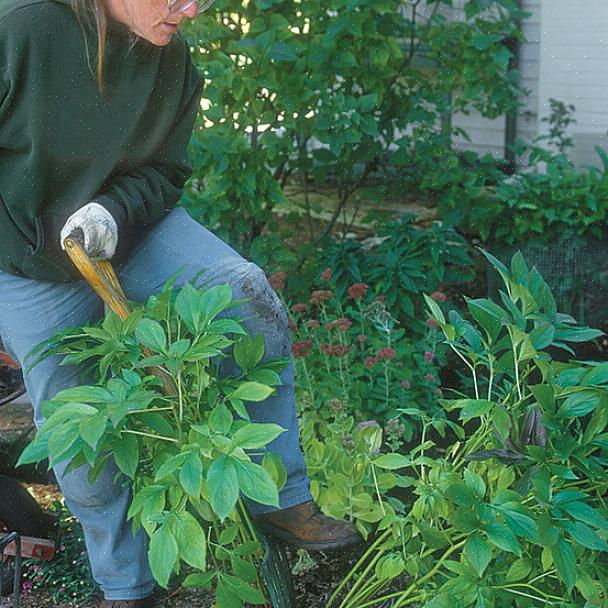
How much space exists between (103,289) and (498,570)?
3.15ft

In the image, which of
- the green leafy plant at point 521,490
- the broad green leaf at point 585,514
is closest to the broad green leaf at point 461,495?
the green leafy plant at point 521,490

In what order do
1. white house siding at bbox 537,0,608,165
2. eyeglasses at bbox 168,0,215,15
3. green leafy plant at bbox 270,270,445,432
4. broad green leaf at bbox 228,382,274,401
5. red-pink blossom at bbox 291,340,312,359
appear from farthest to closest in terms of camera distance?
white house siding at bbox 537,0,608,165 < green leafy plant at bbox 270,270,445,432 < red-pink blossom at bbox 291,340,312,359 < eyeglasses at bbox 168,0,215,15 < broad green leaf at bbox 228,382,274,401

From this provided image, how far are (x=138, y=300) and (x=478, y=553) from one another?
1.06 m

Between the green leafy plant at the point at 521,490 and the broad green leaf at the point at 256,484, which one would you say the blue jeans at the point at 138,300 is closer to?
the green leafy plant at the point at 521,490

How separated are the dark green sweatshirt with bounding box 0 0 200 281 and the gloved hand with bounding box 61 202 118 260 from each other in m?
0.07

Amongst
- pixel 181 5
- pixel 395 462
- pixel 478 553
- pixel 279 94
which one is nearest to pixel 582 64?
pixel 279 94

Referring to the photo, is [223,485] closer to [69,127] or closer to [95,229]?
[95,229]

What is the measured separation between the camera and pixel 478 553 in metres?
1.89

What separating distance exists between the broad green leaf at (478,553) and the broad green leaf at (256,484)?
0.37 m

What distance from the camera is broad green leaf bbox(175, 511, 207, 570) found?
1.82 meters

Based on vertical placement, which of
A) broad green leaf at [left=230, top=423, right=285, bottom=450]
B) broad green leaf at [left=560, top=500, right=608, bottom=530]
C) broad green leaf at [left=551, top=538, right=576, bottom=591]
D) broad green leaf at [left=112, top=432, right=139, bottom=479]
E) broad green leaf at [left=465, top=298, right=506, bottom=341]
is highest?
broad green leaf at [left=465, top=298, right=506, bottom=341]

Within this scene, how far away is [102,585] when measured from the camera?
2.76m

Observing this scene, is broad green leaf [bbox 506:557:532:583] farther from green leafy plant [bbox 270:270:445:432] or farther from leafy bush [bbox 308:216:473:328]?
leafy bush [bbox 308:216:473:328]

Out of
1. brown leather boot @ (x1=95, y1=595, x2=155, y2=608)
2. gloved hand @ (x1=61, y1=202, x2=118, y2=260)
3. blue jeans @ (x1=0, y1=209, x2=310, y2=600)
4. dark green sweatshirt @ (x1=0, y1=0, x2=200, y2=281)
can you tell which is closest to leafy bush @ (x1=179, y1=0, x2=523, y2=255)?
dark green sweatshirt @ (x1=0, y1=0, x2=200, y2=281)
